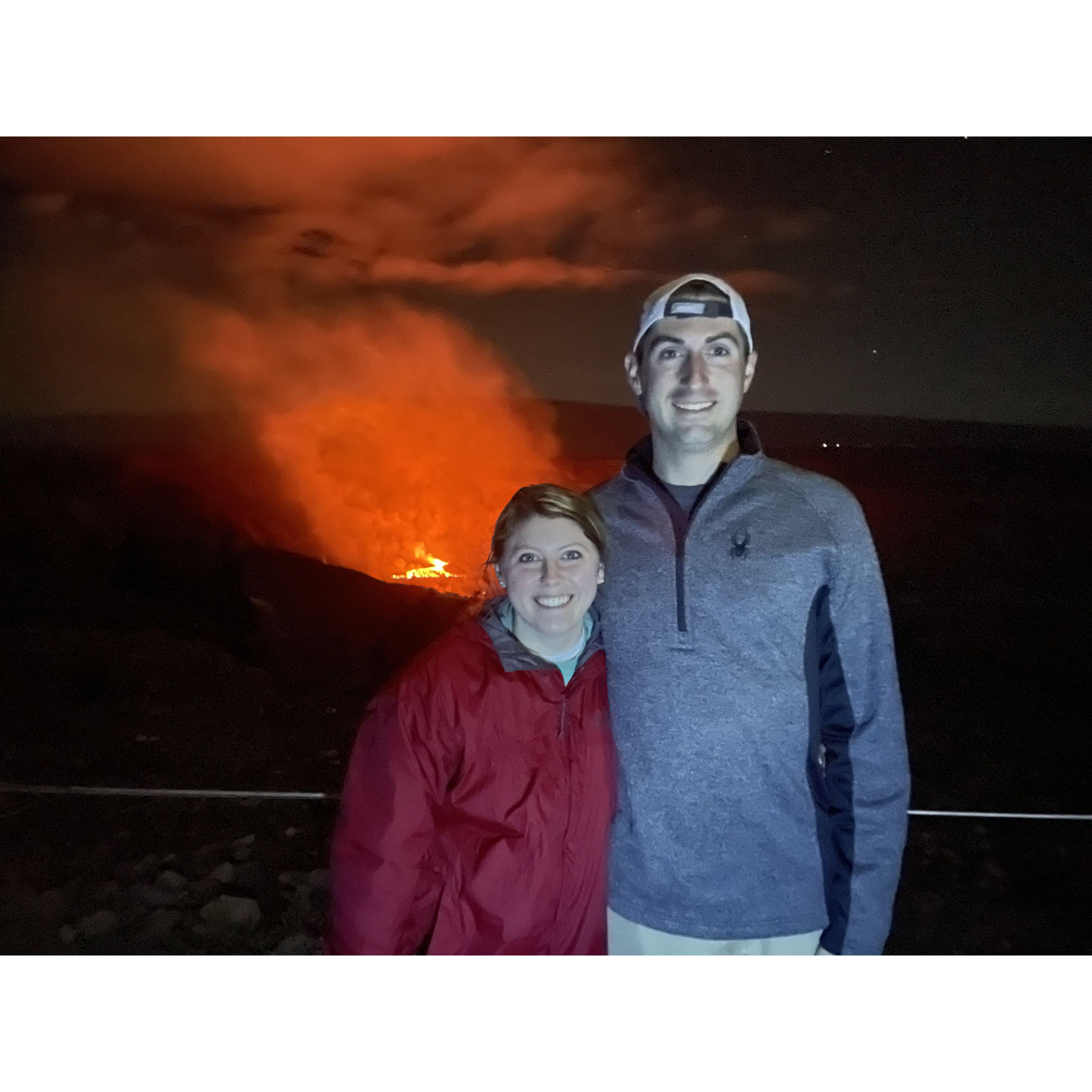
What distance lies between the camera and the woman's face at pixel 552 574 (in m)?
1.42

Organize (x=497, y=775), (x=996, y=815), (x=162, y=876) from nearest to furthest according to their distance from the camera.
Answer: (x=497, y=775) → (x=162, y=876) → (x=996, y=815)

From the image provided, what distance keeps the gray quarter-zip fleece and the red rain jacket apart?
0.09m

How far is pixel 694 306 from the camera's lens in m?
1.50

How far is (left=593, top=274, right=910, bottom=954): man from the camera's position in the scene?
1.43m

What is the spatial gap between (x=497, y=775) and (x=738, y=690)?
438 millimetres

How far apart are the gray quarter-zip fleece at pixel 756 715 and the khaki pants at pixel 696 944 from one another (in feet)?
0.09

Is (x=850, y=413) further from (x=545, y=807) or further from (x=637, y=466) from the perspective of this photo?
(x=545, y=807)

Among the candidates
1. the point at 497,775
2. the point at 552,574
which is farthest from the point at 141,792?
the point at 552,574

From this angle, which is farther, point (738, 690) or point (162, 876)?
point (162, 876)

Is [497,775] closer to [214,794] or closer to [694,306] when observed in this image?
[694,306]

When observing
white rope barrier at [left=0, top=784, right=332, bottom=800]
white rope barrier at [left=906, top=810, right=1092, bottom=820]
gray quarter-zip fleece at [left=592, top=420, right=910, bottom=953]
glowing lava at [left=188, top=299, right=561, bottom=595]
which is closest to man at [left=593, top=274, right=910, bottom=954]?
gray quarter-zip fleece at [left=592, top=420, right=910, bottom=953]

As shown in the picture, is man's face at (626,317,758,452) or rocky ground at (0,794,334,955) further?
rocky ground at (0,794,334,955)

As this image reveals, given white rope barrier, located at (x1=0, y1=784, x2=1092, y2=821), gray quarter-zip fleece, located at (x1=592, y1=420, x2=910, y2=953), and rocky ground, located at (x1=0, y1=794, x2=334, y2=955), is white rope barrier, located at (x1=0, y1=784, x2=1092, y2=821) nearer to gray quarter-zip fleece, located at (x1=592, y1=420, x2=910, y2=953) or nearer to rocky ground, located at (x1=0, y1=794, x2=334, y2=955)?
rocky ground, located at (x1=0, y1=794, x2=334, y2=955)

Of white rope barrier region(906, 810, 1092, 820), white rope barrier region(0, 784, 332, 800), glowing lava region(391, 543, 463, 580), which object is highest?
glowing lava region(391, 543, 463, 580)
